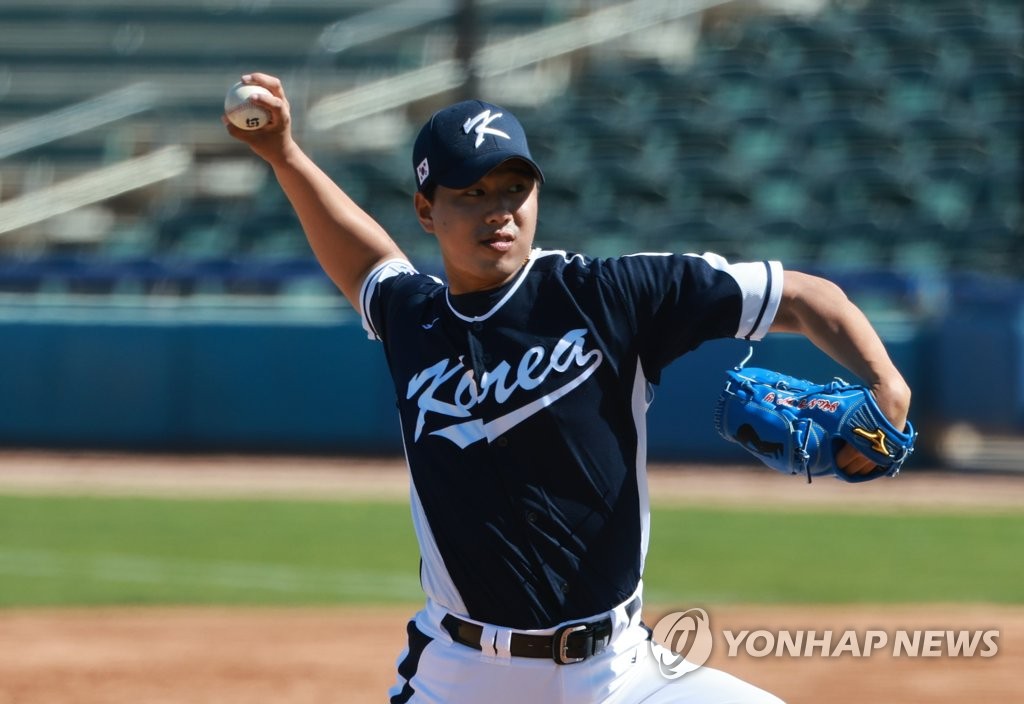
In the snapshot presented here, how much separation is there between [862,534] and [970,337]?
368 cm

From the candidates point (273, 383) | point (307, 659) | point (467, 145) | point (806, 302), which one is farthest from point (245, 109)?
Result: point (273, 383)

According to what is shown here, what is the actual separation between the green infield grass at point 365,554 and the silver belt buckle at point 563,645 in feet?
14.8

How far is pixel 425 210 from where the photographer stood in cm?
288

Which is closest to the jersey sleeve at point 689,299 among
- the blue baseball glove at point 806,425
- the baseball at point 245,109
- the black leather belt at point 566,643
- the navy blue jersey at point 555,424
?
the navy blue jersey at point 555,424

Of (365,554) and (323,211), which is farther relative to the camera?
(365,554)

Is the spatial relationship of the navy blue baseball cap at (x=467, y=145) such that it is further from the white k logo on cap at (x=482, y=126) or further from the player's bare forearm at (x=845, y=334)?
the player's bare forearm at (x=845, y=334)

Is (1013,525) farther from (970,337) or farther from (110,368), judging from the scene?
(110,368)

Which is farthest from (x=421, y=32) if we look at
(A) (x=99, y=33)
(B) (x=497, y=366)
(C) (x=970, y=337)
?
(B) (x=497, y=366)

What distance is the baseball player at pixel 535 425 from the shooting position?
2.62 m

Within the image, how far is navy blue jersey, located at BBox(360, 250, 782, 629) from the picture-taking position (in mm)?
2635

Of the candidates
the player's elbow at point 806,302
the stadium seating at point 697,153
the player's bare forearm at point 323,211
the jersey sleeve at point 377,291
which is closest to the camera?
the player's elbow at point 806,302

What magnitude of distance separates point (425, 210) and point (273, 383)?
10.5 metres

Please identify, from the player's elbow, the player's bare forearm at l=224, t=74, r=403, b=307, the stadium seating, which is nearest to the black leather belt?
the player's elbow

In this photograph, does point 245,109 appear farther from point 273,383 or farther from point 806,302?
point 273,383
